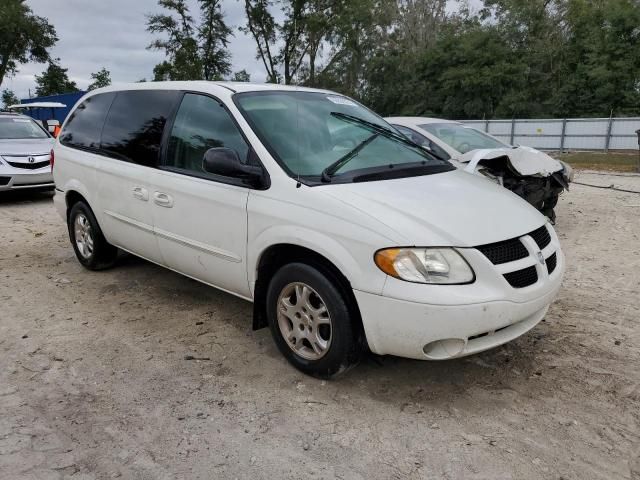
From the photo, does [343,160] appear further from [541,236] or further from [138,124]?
[138,124]

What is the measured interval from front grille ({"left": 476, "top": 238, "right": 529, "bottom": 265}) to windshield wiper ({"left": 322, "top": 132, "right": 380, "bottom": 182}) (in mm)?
1001

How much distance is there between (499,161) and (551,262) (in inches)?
139

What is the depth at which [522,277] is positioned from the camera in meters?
2.83

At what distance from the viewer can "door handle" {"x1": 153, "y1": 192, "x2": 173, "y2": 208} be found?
3820 millimetres

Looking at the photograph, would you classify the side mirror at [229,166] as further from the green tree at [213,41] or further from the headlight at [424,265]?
the green tree at [213,41]

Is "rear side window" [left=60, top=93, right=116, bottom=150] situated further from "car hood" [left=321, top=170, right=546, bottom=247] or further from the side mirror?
"car hood" [left=321, top=170, right=546, bottom=247]

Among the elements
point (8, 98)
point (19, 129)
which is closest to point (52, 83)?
point (8, 98)

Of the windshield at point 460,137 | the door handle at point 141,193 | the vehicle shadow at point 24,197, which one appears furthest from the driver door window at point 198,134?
the vehicle shadow at point 24,197

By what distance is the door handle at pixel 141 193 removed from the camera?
4.04m

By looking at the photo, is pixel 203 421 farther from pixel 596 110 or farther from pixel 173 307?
pixel 596 110

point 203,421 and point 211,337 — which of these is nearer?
point 203,421

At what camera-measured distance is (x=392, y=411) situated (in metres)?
2.86

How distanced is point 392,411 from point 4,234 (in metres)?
6.20

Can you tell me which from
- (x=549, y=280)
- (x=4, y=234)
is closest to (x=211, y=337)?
(x=549, y=280)
